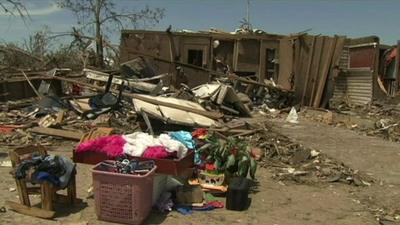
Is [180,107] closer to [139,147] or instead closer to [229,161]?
[229,161]

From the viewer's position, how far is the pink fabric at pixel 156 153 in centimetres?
610

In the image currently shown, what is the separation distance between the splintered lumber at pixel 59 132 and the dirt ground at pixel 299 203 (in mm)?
788

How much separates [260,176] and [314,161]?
4.79ft

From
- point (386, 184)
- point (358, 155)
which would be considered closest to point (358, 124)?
point (358, 155)

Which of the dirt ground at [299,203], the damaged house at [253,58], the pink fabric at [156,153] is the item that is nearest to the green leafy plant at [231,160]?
the dirt ground at [299,203]

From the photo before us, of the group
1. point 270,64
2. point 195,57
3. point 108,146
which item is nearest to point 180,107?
point 108,146

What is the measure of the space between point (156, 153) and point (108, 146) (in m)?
0.65

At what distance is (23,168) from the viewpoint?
18.9ft

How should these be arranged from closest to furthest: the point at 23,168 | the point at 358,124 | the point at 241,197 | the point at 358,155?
the point at 23,168
the point at 241,197
the point at 358,155
the point at 358,124

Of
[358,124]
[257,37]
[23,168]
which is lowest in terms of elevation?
[358,124]

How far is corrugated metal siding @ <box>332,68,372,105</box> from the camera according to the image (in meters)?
20.8

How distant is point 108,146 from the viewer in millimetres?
6316

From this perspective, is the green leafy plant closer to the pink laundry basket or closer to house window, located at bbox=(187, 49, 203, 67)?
the pink laundry basket

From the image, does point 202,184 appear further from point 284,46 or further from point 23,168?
point 284,46
